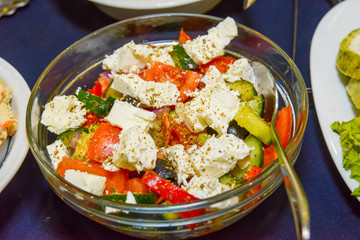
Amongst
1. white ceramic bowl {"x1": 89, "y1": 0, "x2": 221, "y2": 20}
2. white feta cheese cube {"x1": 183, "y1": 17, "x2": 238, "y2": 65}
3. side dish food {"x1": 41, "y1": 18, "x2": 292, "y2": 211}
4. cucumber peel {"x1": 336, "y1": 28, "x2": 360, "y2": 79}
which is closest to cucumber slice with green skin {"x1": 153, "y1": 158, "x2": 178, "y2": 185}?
side dish food {"x1": 41, "y1": 18, "x2": 292, "y2": 211}

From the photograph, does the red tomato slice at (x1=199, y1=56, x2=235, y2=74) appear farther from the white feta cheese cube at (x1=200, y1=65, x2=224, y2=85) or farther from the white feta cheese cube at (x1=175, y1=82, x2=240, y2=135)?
the white feta cheese cube at (x1=175, y1=82, x2=240, y2=135)

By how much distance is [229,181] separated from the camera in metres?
1.32

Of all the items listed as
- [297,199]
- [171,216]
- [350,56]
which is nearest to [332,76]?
[350,56]

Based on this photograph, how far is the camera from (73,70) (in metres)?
1.75

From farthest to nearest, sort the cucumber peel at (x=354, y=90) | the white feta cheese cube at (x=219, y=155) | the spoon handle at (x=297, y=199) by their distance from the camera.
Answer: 1. the cucumber peel at (x=354, y=90)
2. the white feta cheese cube at (x=219, y=155)
3. the spoon handle at (x=297, y=199)

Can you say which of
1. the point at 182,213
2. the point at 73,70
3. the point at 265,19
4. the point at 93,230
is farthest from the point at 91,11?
the point at 182,213

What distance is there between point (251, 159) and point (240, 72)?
0.39m

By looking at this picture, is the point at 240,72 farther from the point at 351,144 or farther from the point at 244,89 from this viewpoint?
the point at 351,144

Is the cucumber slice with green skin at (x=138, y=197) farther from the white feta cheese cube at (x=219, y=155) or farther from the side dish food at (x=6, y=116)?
the side dish food at (x=6, y=116)

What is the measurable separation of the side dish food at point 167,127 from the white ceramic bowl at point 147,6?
293 mm

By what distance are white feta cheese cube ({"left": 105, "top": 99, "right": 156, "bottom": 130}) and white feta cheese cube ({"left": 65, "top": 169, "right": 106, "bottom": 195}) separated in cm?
21

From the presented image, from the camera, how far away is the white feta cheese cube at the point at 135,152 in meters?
1.27

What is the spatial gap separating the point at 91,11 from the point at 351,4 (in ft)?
4.39

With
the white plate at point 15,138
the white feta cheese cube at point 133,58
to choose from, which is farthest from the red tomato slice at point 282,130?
the white plate at point 15,138
